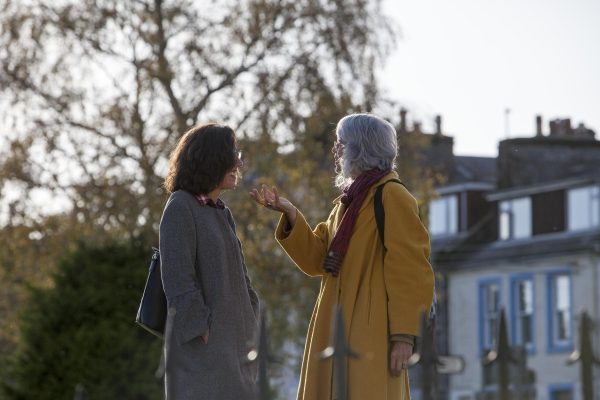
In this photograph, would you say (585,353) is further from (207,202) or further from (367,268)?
(207,202)

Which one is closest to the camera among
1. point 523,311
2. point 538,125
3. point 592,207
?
point 592,207

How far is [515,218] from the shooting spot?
47.0 meters

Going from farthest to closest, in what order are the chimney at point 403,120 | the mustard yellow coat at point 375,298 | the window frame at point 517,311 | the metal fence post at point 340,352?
1. the window frame at point 517,311
2. the chimney at point 403,120
3. the mustard yellow coat at point 375,298
4. the metal fence post at point 340,352

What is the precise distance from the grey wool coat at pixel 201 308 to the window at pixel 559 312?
3702 centimetres

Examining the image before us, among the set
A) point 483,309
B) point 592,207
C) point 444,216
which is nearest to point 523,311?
point 483,309

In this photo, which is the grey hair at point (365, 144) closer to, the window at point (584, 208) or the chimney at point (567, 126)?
the window at point (584, 208)

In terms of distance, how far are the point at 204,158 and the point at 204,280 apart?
20.0 inches

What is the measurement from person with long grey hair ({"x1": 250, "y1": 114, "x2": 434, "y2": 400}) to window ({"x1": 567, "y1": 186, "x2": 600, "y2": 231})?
121 ft

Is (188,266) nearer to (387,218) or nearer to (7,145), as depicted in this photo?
(387,218)

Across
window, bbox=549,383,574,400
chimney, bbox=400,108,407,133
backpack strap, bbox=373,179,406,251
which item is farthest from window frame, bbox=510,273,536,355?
backpack strap, bbox=373,179,406,251

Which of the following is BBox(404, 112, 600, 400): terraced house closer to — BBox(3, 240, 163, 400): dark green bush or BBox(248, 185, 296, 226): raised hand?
BBox(3, 240, 163, 400): dark green bush

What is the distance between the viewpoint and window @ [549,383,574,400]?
4334cm

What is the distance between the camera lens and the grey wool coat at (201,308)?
22.4 feet

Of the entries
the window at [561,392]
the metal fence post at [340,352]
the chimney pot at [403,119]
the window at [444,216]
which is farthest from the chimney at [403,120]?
the metal fence post at [340,352]
